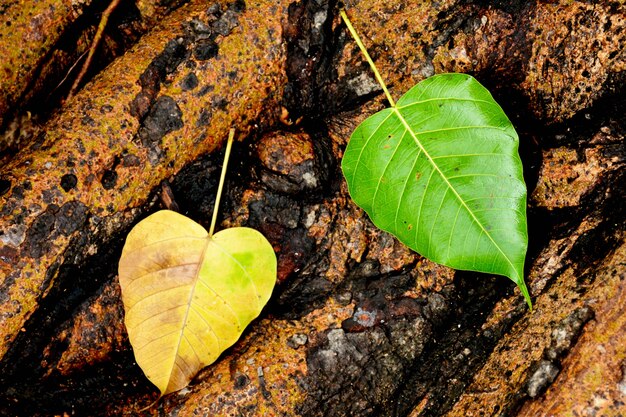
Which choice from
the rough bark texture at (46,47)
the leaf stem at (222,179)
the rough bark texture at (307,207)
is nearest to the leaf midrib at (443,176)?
the rough bark texture at (307,207)

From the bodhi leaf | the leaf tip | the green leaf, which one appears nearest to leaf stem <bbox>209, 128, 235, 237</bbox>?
the bodhi leaf

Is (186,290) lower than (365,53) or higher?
lower

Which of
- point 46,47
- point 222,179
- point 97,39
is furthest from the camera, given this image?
point 97,39

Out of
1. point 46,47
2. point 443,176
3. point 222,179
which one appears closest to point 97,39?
point 46,47

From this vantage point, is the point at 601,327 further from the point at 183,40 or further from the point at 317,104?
the point at 183,40

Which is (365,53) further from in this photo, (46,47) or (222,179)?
(46,47)

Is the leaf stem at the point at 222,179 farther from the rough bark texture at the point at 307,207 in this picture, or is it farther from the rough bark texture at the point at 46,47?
the rough bark texture at the point at 46,47
